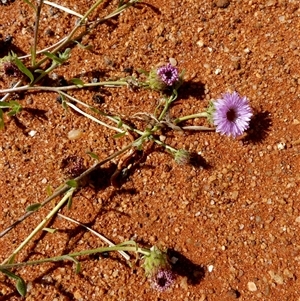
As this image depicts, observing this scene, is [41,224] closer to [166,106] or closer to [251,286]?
[166,106]

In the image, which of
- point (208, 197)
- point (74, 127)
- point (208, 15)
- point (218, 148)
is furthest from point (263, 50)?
point (74, 127)

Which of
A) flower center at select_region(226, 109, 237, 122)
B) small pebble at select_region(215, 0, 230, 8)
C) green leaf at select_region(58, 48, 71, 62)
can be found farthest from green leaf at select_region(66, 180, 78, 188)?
small pebble at select_region(215, 0, 230, 8)

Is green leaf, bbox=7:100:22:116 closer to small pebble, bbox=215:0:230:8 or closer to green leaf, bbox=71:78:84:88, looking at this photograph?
green leaf, bbox=71:78:84:88

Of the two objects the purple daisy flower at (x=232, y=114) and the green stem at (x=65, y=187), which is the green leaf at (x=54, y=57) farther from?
the purple daisy flower at (x=232, y=114)

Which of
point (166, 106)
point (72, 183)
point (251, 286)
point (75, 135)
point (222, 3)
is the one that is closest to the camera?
point (72, 183)

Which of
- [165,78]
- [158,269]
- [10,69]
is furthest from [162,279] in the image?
[10,69]

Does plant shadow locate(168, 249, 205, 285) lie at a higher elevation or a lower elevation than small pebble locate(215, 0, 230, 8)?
lower

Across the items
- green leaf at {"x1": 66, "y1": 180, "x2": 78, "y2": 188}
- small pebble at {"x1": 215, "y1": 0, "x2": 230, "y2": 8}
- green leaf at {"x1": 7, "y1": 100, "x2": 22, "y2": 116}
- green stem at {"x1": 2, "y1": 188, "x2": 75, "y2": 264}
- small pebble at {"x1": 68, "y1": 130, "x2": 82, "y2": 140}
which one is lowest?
green stem at {"x1": 2, "y1": 188, "x2": 75, "y2": 264}

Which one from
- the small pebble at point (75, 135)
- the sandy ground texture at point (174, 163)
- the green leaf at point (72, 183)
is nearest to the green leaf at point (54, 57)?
the sandy ground texture at point (174, 163)
